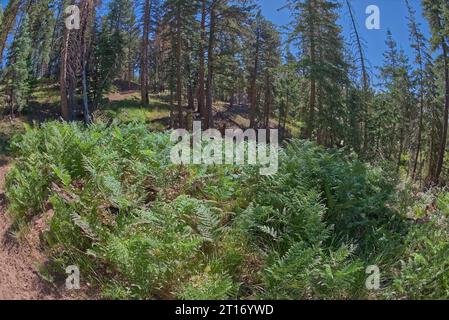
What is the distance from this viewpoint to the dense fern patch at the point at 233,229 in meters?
4.08

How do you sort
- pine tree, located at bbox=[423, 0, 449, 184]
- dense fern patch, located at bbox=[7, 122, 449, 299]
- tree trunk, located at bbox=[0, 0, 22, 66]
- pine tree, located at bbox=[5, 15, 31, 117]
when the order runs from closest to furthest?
dense fern patch, located at bbox=[7, 122, 449, 299] < tree trunk, located at bbox=[0, 0, 22, 66] < pine tree, located at bbox=[423, 0, 449, 184] < pine tree, located at bbox=[5, 15, 31, 117]

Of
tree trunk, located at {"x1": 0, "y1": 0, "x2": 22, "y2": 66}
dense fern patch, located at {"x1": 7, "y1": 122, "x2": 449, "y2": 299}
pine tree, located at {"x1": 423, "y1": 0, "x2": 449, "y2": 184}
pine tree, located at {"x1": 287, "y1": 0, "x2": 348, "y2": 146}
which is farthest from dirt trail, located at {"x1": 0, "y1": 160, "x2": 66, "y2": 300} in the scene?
pine tree, located at {"x1": 423, "y1": 0, "x2": 449, "y2": 184}

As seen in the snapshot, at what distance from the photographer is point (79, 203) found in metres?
5.51

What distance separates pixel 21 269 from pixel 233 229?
263cm

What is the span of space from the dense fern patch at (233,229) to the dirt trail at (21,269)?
247 millimetres

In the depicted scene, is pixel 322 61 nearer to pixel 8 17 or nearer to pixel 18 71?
pixel 8 17

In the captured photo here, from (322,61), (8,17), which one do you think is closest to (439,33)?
(322,61)

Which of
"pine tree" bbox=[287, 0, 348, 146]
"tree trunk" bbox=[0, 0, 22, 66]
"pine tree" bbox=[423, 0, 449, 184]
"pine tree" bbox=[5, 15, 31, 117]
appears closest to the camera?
"tree trunk" bbox=[0, 0, 22, 66]

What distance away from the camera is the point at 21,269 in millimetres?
4637

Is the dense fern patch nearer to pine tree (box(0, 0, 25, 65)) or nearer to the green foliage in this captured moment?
pine tree (box(0, 0, 25, 65))

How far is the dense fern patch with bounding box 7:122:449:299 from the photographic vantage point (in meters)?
4.08

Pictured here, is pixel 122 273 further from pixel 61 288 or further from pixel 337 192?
pixel 337 192

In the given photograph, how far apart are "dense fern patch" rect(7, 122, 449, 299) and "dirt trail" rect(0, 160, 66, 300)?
0.25m
